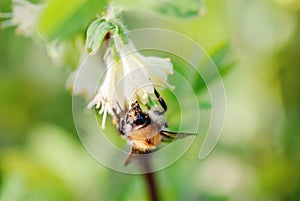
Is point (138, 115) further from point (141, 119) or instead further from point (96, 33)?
point (96, 33)

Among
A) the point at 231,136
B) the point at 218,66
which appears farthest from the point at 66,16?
the point at 231,136

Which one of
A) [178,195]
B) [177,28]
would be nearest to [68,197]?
[178,195]

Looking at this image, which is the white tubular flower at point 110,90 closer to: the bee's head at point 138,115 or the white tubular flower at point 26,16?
the bee's head at point 138,115

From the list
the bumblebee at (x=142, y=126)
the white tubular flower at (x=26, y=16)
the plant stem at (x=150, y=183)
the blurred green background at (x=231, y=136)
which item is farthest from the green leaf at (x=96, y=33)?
the blurred green background at (x=231, y=136)

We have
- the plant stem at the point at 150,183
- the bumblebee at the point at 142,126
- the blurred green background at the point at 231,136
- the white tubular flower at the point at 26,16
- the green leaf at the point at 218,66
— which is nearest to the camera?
the bumblebee at the point at 142,126

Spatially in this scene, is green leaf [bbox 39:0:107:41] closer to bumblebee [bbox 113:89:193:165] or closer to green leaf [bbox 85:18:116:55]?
green leaf [bbox 85:18:116:55]
